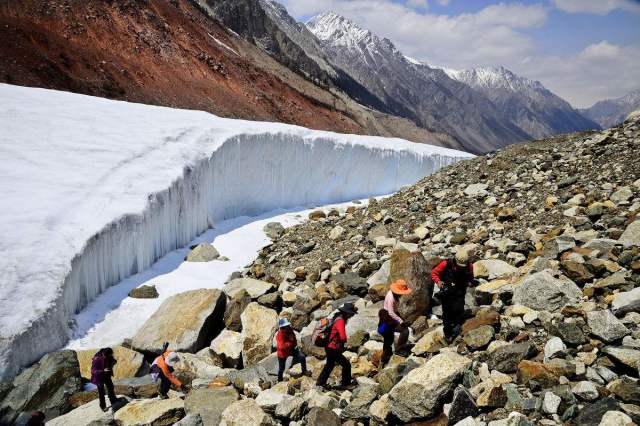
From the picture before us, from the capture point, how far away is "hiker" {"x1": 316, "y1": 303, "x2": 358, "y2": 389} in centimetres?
595

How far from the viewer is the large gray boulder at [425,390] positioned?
4.62 metres

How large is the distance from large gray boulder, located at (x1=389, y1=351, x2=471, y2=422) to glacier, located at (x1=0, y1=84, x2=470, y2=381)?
5922 millimetres

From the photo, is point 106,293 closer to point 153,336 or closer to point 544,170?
point 153,336

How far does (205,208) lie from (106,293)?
15.2ft

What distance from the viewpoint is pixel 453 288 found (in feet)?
21.1

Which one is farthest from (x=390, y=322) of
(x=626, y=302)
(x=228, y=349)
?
(x=228, y=349)

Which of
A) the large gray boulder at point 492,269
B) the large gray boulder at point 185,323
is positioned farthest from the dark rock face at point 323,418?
the large gray boulder at point 492,269

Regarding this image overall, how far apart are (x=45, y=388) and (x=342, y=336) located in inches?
183

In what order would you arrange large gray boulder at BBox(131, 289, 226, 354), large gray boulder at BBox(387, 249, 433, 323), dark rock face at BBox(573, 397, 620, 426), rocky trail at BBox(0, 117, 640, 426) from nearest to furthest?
dark rock face at BBox(573, 397, 620, 426) → rocky trail at BBox(0, 117, 640, 426) → large gray boulder at BBox(387, 249, 433, 323) → large gray boulder at BBox(131, 289, 226, 354)

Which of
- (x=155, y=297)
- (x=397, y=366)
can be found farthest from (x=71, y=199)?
(x=397, y=366)

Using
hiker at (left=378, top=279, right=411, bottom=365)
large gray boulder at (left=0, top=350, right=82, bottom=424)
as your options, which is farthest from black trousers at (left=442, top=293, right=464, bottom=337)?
large gray boulder at (left=0, top=350, right=82, bottom=424)

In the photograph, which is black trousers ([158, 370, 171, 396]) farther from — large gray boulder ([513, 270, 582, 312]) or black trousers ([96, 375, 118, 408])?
large gray boulder ([513, 270, 582, 312])

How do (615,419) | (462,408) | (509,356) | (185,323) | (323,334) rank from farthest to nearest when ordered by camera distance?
(185,323)
(323,334)
(509,356)
(462,408)
(615,419)

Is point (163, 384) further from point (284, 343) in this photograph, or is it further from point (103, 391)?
point (284, 343)
